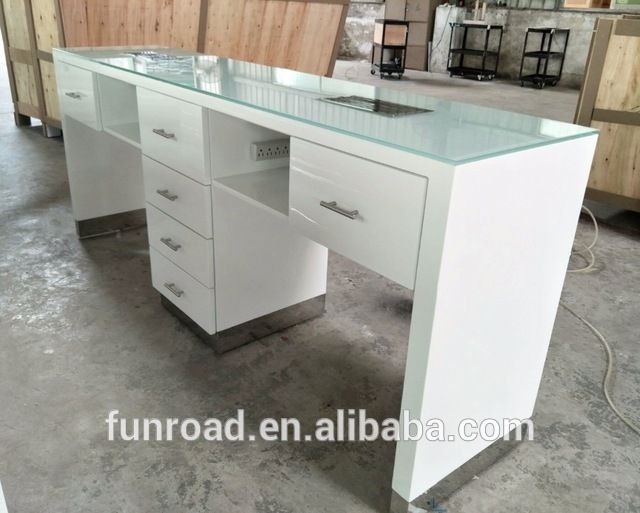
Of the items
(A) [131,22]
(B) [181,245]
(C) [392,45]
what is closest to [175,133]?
(B) [181,245]

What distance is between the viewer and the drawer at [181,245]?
1835mm

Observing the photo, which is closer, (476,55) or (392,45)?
(392,45)

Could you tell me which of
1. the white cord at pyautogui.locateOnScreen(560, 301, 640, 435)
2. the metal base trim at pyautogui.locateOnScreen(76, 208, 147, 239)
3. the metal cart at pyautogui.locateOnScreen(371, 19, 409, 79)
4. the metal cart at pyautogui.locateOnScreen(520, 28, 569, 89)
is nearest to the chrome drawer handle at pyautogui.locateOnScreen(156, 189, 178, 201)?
the metal base trim at pyautogui.locateOnScreen(76, 208, 147, 239)

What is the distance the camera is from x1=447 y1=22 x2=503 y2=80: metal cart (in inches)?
349

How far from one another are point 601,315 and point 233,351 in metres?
1.50

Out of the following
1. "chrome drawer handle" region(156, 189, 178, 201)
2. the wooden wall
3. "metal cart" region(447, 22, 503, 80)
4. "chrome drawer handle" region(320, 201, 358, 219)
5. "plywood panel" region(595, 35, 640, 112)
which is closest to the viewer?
"chrome drawer handle" region(320, 201, 358, 219)

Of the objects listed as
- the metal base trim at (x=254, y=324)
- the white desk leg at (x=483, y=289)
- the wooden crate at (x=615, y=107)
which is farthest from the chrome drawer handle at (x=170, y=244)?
the wooden crate at (x=615, y=107)

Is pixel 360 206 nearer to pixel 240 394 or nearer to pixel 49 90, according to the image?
pixel 240 394

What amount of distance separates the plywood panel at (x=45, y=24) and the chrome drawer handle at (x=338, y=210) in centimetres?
324

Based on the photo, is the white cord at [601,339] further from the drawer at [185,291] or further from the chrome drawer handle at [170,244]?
the chrome drawer handle at [170,244]

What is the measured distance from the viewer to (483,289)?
3.91 ft

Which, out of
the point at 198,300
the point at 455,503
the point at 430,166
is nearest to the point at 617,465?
the point at 455,503

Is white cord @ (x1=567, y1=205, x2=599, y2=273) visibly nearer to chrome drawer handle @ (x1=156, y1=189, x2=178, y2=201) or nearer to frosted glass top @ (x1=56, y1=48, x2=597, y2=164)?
frosted glass top @ (x1=56, y1=48, x2=597, y2=164)

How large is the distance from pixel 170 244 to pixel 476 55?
8655 mm
